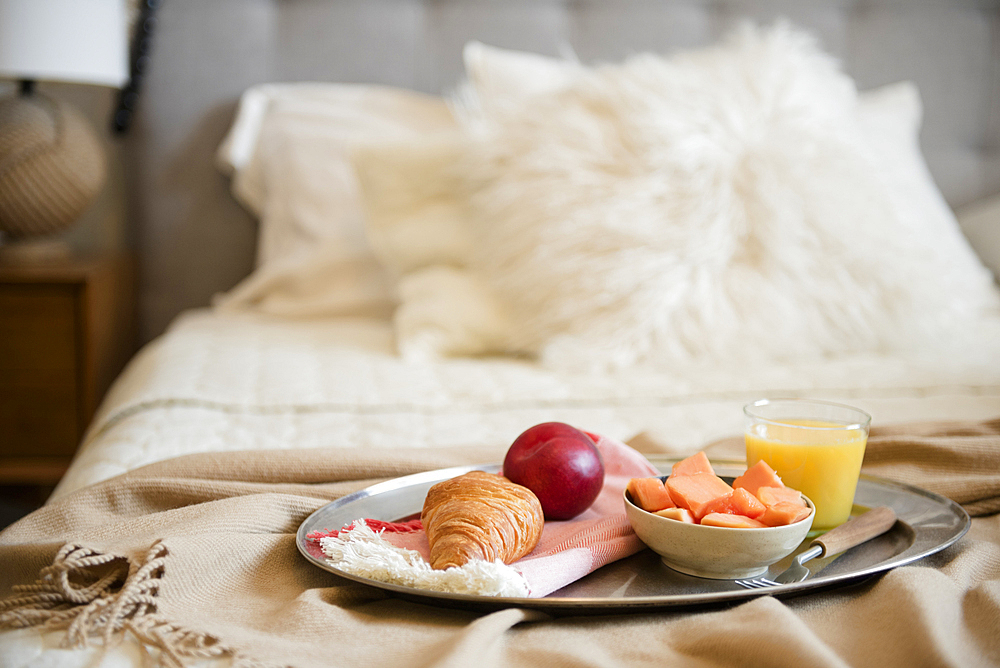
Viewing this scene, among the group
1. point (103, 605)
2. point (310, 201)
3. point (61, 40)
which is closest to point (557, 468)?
point (103, 605)

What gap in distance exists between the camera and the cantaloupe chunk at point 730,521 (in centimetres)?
49

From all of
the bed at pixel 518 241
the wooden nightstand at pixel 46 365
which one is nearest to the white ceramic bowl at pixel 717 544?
the bed at pixel 518 241

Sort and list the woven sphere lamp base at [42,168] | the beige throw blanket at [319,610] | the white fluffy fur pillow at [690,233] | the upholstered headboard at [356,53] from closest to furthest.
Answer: the beige throw blanket at [319,610] < the white fluffy fur pillow at [690,233] < the woven sphere lamp base at [42,168] < the upholstered headboard at [356,53]

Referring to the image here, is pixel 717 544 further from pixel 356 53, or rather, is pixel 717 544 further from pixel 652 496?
pixel 356 53

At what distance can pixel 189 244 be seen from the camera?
184cm

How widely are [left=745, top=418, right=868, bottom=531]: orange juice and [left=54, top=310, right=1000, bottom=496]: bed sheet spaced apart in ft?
0.66

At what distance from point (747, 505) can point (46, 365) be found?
1479mm

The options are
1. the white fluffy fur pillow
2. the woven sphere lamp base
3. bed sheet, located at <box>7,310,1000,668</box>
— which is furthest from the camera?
the woven sphere lamp base

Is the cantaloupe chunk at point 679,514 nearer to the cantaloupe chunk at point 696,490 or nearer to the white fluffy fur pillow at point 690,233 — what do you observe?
the cantaloupe chunk at point 696,490

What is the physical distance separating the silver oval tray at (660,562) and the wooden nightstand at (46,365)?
3.77ft

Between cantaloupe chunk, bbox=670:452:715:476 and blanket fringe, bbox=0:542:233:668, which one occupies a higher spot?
cantaloupe chunk, bbox=670:452:715:476

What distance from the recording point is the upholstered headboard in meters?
1.80

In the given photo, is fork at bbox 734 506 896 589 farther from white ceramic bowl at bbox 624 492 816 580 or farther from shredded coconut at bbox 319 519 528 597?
shredded coconut at bbox 319 519 528 597

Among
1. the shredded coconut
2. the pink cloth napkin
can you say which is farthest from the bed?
the shredded coconut
